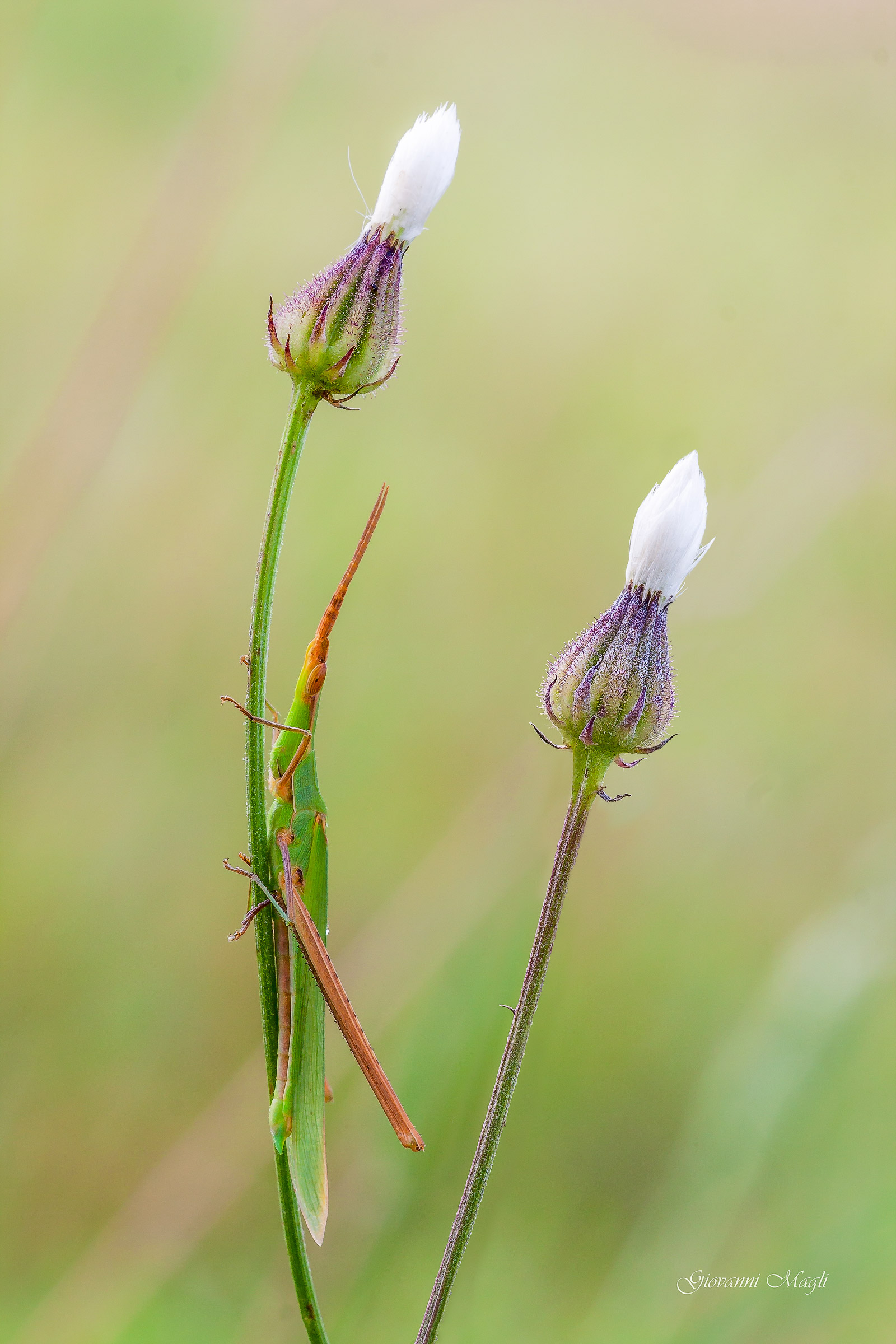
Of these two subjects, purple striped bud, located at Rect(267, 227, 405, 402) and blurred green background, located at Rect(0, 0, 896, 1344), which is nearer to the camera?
purple striped bud, located at Rect(267, 227, 405, 402)

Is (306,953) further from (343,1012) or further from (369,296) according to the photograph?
(369,296)

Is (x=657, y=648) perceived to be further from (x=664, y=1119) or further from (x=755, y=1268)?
(x=664, y=1119)

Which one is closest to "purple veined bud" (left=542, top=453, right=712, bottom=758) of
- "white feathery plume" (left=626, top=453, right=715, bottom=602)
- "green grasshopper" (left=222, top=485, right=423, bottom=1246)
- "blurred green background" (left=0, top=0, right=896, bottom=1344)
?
"white feathery plume" (left=626, top=453, right=715, bottom=602)

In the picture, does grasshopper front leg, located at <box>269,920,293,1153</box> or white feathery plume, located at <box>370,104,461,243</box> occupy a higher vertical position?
white feathery plume, located at <box>370,104,461,243</box>

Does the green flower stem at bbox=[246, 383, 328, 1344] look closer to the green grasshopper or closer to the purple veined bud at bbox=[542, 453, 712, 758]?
the green grasshopper

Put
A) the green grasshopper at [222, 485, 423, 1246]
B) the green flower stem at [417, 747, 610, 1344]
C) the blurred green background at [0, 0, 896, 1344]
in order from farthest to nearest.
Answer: the blurred green background at [0, 0, 896, 1344], the green grasshopper at [222, 485, 423, 1246], the green flower stem at [417, 747, 610, 1344]

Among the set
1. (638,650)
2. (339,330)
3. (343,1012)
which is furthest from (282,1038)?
(339,330)

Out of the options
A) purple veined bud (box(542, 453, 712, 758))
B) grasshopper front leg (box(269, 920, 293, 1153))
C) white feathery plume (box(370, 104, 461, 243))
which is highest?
white feathery plume (box(370, 104, 461, 243))
